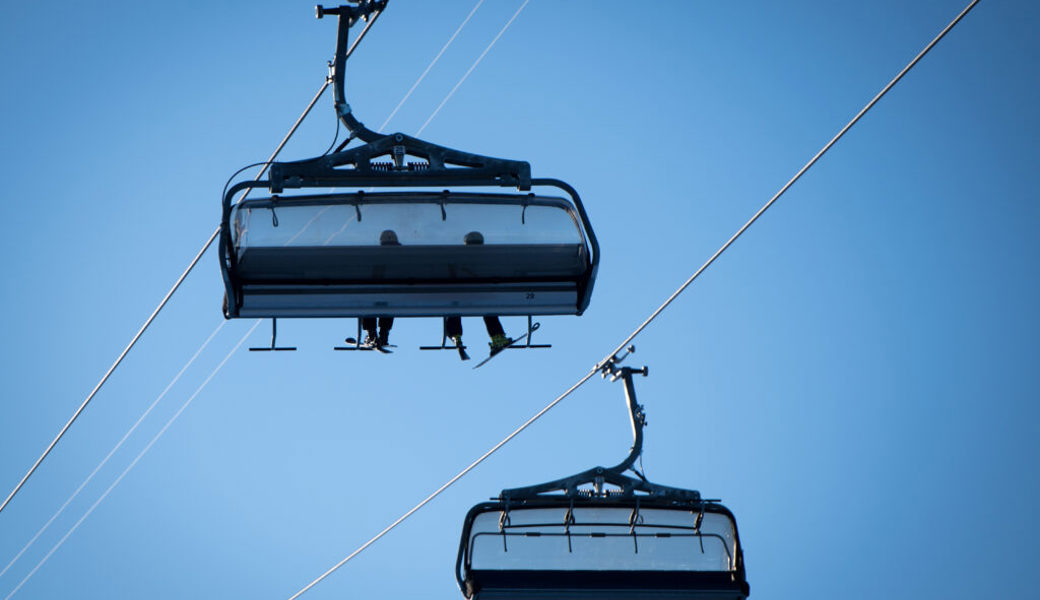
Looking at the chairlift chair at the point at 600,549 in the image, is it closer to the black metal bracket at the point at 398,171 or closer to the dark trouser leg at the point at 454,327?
the dark trouser leg at the point at 454,327

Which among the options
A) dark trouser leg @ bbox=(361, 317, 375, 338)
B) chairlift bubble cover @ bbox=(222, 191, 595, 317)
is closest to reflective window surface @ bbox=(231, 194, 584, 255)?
chairlift bubble cover @ bbox=(222, 191, 595, 317)

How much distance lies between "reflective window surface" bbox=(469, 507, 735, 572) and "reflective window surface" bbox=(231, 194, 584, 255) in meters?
1.92

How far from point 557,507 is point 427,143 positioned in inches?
93.7

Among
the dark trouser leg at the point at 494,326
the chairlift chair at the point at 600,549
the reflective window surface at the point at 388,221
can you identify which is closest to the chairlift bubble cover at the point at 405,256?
the reflective window surface at the point at 388,221

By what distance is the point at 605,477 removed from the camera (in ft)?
35.7

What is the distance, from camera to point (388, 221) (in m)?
8.48

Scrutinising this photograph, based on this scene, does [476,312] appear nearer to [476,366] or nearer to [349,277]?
[349,277]

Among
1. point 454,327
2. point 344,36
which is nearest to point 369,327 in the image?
point 454,327

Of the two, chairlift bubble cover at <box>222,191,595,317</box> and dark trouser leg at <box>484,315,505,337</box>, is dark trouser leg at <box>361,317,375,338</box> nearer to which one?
dark trouser leg at <box>484,315,505,337</box>

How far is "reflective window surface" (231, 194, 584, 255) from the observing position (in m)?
8.45

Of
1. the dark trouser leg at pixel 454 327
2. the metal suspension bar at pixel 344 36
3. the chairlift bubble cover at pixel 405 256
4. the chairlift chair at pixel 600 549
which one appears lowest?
the chairlift chair at pixel 600 549

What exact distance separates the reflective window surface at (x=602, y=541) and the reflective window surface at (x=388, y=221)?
192 cm

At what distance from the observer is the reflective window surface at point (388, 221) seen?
27.7 feet

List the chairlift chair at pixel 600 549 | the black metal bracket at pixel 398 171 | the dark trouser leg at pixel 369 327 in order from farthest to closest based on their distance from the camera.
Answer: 1. the dark trouser leg at pixel 369 327
2. the chairlift chair at pixel 600 549
3. the black metal bracket at pixel 398 171
